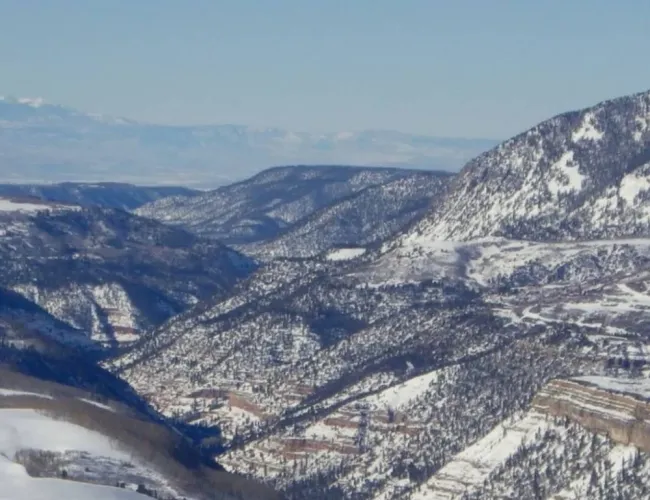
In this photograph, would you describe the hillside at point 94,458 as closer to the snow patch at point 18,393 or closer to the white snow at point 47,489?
the white snow at point 47,489

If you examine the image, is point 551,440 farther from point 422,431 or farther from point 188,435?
point 188,435

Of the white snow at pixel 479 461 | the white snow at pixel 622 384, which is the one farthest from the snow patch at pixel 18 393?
the white snow at pixel 622 384

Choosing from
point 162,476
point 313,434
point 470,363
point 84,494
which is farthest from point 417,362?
point 84,494

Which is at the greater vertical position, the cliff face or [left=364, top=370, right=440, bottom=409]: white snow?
the cliff face

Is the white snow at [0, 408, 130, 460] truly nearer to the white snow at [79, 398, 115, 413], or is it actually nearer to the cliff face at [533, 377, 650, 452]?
the white snow at [79, 398, 115, 413]

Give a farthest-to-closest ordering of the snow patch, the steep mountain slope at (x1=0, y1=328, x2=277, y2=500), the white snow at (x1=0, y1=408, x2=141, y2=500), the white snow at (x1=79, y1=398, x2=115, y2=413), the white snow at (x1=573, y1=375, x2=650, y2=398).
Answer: the white snow at (x1=79, y1=398, x2=115, y2=413) → the snow patch → the white snow at (x1=573, y1=375, x2=650, y2=398) → the steep mountain slope at (x1=0, y1=328, x2=277, y2=500) → the white snow at (x1=0, y1=408, x2=141, y2=500)

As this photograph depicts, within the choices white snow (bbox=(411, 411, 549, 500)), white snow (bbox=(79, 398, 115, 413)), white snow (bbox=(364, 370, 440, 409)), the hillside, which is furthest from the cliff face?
white snow (bbox=(79, 398, 115, 413))

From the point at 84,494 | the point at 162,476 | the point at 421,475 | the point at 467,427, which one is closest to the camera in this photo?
the point at 84,494

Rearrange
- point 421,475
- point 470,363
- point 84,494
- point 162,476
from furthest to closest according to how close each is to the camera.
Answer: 1. point 470,363
2. point 421,475
3. point 162,476
4. point 84,494

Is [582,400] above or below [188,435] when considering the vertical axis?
above
